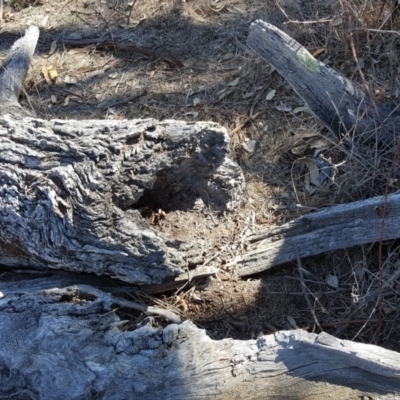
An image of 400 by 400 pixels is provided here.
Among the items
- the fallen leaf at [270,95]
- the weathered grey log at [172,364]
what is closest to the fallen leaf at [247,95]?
the fallen leaf at [270,95]

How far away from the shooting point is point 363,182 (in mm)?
3279

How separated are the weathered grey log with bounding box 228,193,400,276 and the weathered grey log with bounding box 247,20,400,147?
0.46 meters

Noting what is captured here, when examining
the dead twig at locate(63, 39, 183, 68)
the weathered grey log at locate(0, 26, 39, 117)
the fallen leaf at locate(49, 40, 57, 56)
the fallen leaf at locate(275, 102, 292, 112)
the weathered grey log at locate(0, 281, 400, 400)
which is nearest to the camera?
the weathered grey log at locate(0, 281, 400, 400)

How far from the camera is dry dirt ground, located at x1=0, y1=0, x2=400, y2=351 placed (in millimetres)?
3090

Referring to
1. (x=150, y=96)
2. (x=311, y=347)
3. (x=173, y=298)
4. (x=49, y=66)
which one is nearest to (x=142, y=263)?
(x=173, y=298)

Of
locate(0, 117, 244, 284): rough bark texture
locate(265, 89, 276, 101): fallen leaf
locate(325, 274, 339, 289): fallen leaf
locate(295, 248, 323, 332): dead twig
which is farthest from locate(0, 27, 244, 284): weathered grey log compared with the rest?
locate(265, 89, 276, 101): fallen leaf

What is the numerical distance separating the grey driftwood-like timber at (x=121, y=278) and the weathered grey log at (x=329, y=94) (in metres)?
0.62

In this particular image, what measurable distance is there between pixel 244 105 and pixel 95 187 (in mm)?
1729

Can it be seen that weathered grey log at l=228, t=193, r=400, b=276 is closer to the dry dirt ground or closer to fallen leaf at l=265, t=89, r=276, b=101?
the dry dirt ground

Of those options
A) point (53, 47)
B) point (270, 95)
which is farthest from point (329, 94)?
point (53, 47)

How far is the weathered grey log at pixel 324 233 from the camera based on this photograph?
3.01m

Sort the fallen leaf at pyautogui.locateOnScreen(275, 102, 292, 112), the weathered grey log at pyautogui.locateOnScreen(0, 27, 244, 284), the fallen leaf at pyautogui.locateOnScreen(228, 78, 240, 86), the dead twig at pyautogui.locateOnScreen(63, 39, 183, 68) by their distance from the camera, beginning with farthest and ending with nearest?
the dead twig at pyautogui.locateOnScreen(63, 39, 183, 68) → the fallen leaf at pyautogui.locateOnScreen(228, 78, 240, 86) → the fallen leaf at pyautogui.locateOnScreen(275, 102, 292, 112) → the weathered grey log at pyautogui.locateOnScreen(0, 27, 244, 284)

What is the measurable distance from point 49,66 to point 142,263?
275cm

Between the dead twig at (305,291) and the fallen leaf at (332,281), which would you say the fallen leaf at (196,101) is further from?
the fallen leaf at (332,281)
